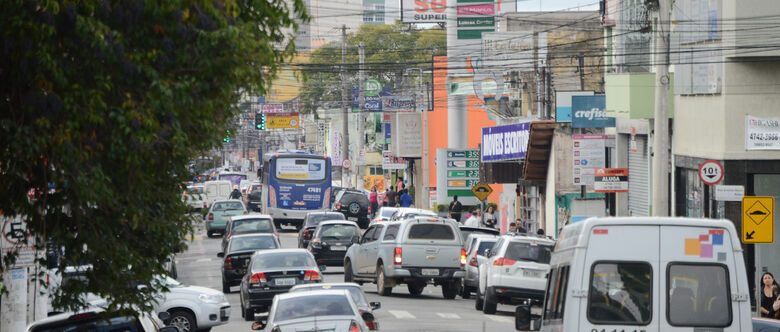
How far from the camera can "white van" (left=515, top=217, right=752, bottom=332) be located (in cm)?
1023

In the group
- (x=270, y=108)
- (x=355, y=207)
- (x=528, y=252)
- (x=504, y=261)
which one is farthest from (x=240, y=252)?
(x=270, y=108)

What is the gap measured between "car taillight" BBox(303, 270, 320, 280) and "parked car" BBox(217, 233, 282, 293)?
5.79m

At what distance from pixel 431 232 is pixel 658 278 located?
58.2 feet

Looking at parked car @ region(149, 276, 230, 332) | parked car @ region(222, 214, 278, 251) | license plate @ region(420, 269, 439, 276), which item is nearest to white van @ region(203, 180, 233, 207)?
parked car @ region(222, 214, 278, 251)

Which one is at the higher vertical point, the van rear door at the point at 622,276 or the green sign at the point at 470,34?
the green sign at the point at 470,34

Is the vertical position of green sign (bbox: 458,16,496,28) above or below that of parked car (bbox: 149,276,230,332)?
above

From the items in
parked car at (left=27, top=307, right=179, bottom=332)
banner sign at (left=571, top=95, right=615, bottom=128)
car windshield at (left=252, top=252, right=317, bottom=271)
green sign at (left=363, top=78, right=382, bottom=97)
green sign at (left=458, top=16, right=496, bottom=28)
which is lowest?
car windshield at (left=252, top=252, right=317, bottom=271)

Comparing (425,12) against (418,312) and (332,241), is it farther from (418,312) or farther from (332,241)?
(418,312)

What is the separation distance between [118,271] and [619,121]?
28.8 m

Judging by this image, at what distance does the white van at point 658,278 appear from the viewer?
33.6 ft

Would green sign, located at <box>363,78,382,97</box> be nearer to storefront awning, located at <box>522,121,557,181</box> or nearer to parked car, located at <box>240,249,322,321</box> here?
storefront awning, located at <box>522,121,557,181</box>

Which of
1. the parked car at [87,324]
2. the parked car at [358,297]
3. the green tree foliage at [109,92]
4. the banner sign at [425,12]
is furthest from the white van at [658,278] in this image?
the banner sign at [425,12]

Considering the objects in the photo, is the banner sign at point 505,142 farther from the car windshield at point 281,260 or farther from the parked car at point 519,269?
the car windshield at point 281,260

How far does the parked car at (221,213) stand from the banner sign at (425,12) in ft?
52.4
